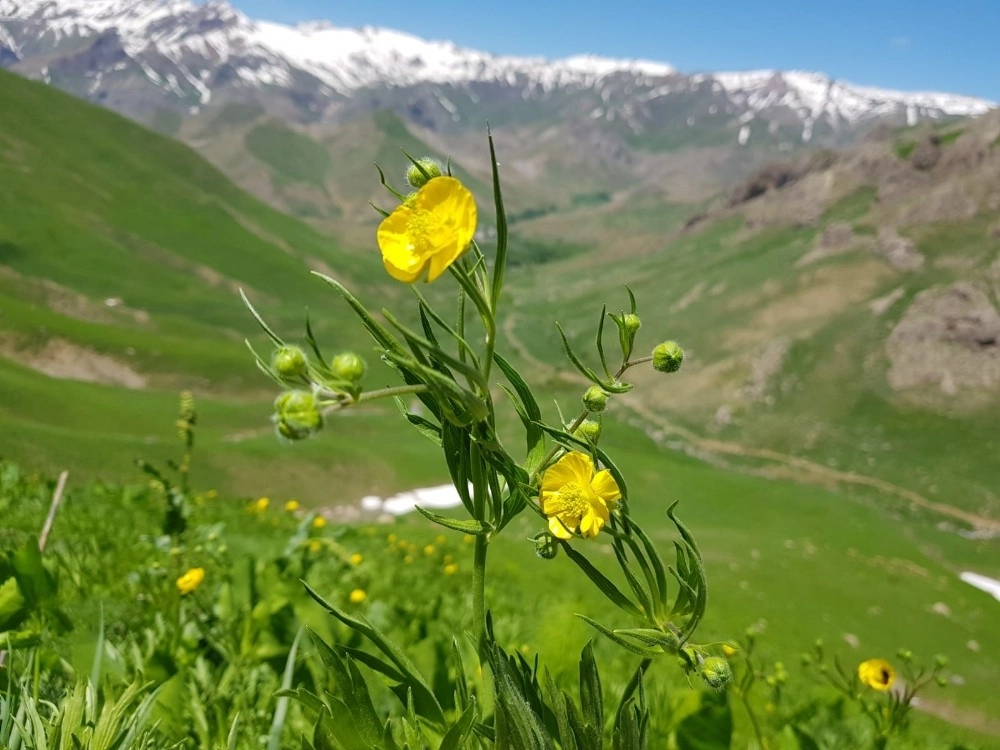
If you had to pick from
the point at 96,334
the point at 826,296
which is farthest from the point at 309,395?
the point at 826,296

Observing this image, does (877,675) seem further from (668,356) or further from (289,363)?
(289,363)

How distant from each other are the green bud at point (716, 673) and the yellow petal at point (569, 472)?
18.5 inches

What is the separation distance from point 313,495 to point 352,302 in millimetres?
31853

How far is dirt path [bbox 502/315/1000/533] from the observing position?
2300 inches

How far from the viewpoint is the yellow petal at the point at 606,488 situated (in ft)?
4.29

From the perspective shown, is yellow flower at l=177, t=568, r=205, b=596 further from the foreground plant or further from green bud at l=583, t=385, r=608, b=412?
green bud at l=583, t=385, r=608, b=412

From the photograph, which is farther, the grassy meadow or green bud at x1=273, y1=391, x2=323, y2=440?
the grassy meadow

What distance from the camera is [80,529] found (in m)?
5.51

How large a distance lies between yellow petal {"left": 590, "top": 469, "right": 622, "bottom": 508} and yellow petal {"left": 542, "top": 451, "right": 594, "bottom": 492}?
0.6 inches

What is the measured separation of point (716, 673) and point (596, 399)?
60 cm

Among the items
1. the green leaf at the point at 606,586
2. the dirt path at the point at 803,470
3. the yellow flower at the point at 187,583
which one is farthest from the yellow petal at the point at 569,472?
the dirt path at the point at 803,470

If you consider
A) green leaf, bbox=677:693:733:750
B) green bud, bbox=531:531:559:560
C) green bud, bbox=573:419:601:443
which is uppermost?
green bud, bbox=573:419:601:443

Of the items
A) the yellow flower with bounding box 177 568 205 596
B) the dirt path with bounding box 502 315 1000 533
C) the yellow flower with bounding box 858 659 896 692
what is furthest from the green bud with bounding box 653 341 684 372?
the dirt path with bounding box 502 315 1000 533

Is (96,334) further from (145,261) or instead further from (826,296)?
(826,296)
